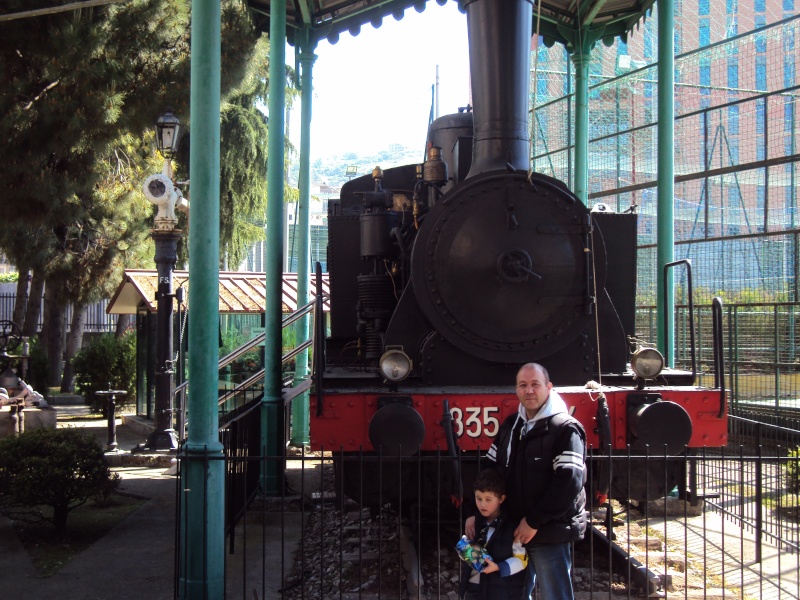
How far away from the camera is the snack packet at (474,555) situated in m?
3.53

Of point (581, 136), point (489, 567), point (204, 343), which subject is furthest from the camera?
point (581, 136)

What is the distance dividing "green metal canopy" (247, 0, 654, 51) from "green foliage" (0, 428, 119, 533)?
211 inches

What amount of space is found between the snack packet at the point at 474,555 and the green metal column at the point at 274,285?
4.36m

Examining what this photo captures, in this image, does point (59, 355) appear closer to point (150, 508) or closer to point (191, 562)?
point (150, 508)

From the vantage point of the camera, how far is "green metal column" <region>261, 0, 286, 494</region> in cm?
791

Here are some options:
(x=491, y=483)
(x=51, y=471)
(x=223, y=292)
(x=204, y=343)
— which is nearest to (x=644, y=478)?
(x=491, y=483)

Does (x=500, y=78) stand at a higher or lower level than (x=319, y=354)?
higher

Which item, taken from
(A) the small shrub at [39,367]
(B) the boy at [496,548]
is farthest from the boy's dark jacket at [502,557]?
(A) the small shrub at [39,367]

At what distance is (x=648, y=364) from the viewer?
5367 mm

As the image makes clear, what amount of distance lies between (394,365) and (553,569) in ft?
5.98

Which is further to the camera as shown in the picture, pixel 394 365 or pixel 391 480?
pixel 391 480

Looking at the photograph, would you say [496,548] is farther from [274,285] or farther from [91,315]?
[91,315]

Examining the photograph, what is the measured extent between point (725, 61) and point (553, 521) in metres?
9.59

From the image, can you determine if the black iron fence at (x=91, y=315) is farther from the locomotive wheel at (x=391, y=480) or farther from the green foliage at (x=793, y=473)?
the locomotive wheel at (x=391, y=480)
